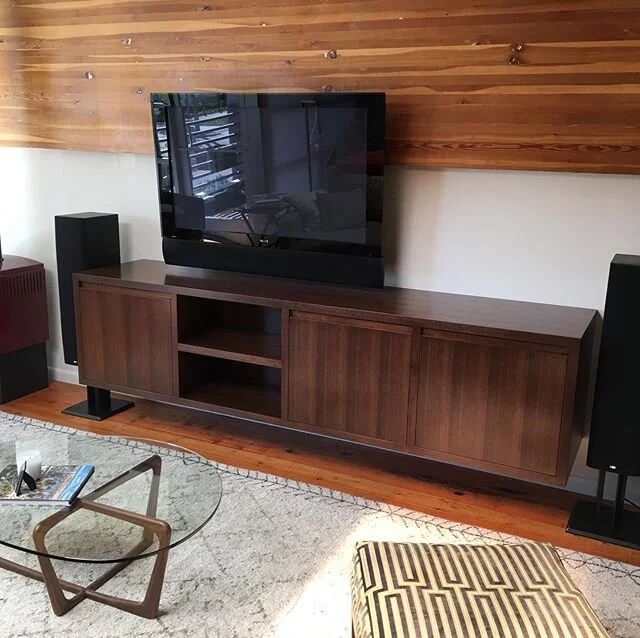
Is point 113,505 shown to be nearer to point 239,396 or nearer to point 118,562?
point 118,562

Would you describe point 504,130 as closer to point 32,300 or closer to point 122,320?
point 122,320

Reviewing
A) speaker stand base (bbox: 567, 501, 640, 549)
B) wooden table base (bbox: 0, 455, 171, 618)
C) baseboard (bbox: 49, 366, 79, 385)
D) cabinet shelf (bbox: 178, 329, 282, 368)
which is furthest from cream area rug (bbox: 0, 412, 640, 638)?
baseboard (bbox: 49, 366, 79, 385)

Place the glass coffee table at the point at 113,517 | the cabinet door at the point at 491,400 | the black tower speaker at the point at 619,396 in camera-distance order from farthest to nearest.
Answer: the cabinet door at the point at 491,400 < the black tower speaker at the point at 619,396 < the glass coffee table at the point at 113,517

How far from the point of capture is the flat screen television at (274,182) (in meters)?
2.87

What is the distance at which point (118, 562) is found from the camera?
191 cm

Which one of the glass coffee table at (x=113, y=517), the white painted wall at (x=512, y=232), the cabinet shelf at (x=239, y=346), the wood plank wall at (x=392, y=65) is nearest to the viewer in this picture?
the glass coffee table at (x=113, y=517)

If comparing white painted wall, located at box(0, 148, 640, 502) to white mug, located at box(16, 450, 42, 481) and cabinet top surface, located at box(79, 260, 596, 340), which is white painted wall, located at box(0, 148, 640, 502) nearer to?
cabinet top surface, located at box(79, 260, 596, 340)

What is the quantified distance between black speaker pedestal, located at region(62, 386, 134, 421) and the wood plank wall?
116 centimetres

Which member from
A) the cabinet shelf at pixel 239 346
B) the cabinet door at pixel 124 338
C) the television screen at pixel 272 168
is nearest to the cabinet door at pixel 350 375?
the cabinet shelf at pixel 239 346

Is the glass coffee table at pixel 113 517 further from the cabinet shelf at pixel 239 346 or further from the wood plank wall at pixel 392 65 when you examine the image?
the wood plank wall at pixel 392 65

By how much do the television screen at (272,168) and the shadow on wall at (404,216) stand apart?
0.52 feet

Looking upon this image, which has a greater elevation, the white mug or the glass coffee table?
the white mug

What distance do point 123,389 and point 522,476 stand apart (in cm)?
176

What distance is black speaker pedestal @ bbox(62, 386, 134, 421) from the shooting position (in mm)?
3447
